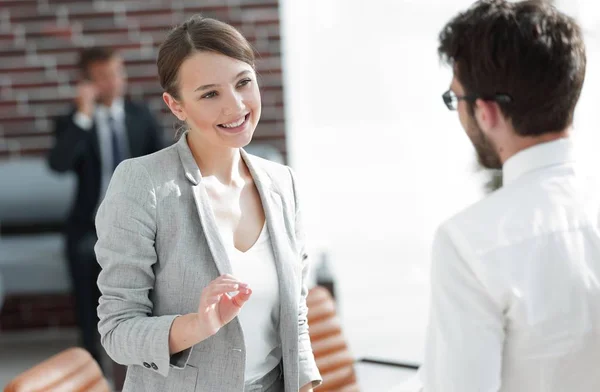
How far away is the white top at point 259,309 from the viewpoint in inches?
68.2

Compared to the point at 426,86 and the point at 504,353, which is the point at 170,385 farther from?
the point at 426,86

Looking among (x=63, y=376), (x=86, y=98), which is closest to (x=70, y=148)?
(x=86, y=98)

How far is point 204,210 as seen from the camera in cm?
173

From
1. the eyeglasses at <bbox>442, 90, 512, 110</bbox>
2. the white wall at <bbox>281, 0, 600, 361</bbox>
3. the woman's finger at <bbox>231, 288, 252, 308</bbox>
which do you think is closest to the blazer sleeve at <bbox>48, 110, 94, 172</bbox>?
the white wall at <bbox>281, 0, 600, 361</bbox>

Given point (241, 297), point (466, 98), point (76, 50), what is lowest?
point (241, 297)

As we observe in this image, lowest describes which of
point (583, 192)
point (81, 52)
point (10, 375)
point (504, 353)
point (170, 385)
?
point (10, 375)

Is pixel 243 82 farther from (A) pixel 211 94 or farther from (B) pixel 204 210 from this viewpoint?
(B) pixel 204 210

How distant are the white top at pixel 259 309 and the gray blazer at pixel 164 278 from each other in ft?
0.07

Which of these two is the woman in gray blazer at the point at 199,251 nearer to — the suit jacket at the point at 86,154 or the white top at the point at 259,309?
the white top at the point at 259,309

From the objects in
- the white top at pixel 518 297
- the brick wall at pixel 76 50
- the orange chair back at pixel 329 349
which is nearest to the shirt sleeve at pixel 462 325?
the white top at pixel 518 297

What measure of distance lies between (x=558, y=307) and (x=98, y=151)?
3554mm

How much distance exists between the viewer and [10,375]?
4.50m

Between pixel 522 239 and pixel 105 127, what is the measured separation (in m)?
3.56

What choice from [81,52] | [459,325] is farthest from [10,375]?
[459,325]
